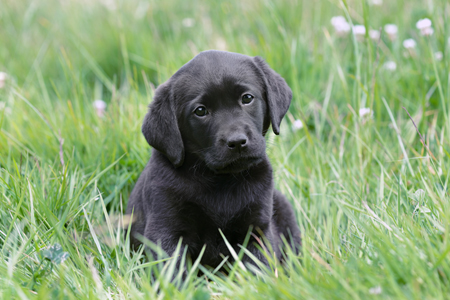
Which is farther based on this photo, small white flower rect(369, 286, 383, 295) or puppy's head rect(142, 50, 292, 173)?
puppy's head rect(142, 50, 292, 173)

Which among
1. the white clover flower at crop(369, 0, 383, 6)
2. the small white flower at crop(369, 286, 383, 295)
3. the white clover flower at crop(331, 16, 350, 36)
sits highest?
the white clover flower at crop(369, 0, 383, 6)

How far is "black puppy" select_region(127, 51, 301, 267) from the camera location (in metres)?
2.37

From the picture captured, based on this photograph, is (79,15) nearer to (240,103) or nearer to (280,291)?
(240,103)

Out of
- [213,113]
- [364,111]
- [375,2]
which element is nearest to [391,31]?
[375,2]

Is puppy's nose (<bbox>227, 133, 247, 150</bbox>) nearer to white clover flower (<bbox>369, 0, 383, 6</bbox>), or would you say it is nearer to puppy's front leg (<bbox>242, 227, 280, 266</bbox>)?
puppy's front leg (<bbox>242, 227, 280, 266</bbox>)

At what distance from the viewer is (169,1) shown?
18.4 ft

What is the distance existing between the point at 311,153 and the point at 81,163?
5.41 feet

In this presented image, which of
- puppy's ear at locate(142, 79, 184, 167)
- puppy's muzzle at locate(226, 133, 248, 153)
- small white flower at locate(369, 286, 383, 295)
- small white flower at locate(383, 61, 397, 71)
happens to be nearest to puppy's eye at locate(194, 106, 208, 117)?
puppy's ear at locate(142, 79, 184, 167)

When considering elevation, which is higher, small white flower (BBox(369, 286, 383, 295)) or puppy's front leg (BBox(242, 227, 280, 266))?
small white flower (BBox(369, 286, 383, 295))

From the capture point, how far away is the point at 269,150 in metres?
3.25

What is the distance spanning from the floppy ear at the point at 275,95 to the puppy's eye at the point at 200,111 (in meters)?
0.38

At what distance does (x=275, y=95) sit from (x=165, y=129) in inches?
26.1

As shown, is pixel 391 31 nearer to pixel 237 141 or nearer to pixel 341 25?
pixel 341 25

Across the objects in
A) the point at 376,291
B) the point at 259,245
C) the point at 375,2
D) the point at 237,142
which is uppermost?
the point at 375,2
